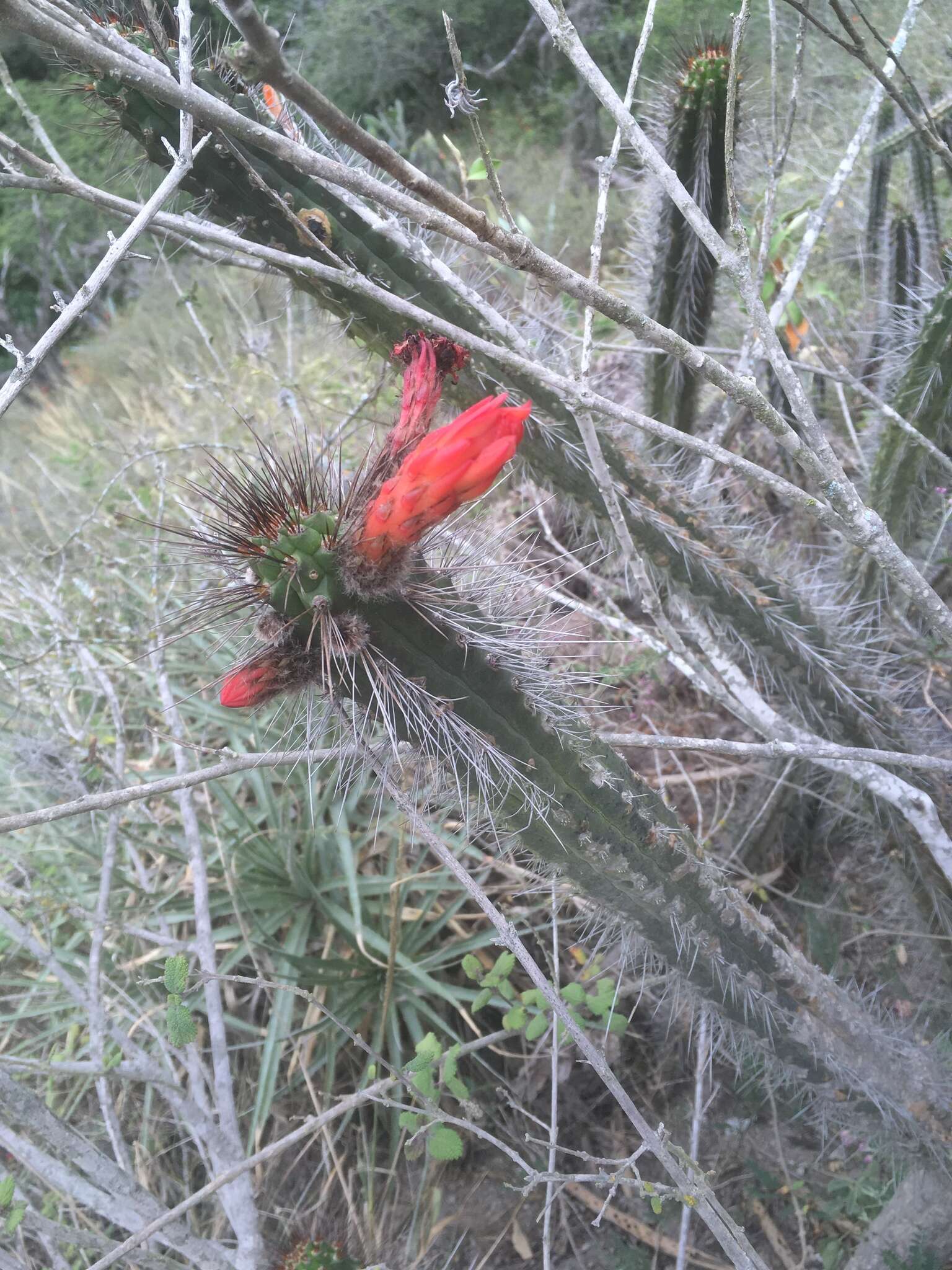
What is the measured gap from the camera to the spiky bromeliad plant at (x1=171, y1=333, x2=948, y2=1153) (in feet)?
3.33

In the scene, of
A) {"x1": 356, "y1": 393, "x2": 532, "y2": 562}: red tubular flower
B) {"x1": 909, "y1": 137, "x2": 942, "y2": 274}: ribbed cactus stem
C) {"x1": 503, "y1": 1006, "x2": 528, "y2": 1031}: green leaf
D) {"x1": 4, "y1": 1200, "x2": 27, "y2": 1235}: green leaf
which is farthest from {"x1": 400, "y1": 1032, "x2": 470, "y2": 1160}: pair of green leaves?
{"x1": 909, "y1": 137, "x2": 942, "y2": 274}: ribbed cactus stem

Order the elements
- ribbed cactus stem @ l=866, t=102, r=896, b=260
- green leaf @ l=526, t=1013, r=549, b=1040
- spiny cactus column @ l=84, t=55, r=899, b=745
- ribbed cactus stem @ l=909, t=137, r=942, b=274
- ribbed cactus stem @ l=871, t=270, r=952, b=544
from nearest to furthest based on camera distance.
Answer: spiny cactus column @ l=84, t=55, r=899, b=745, green leaf @ l=526, t=1013, r=549, b=1040, ribbed cactus stem @ l=871, t=270, r=952, b=544, ribbed cactus stem @ l=909, t=137, r=942, b=274, ribbed cactus stem @ l=866, t=102, r=896, b=260

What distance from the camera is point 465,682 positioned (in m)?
1.16

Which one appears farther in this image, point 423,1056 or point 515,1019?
point 515,1019

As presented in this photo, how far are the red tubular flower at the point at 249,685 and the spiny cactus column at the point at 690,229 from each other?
1419 millimetres

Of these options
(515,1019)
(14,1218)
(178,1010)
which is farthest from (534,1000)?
(14,1218)

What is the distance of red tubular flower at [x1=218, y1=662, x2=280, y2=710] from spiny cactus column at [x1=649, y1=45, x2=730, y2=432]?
1.42 meters

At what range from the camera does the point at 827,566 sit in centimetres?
235

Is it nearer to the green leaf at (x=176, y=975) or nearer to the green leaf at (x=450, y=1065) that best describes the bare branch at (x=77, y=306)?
the green leaf at (x=176, y=975)

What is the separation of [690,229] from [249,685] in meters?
1.58

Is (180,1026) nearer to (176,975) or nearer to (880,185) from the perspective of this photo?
(176,975)

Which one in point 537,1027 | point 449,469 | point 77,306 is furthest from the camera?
point 537,1027

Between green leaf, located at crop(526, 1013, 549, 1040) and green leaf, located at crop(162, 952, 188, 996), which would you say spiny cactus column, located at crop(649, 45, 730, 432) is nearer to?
green leaf, located at crop(526, 1013, 549, 1040)

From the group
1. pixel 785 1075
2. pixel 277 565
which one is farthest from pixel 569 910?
pixel 277 565
